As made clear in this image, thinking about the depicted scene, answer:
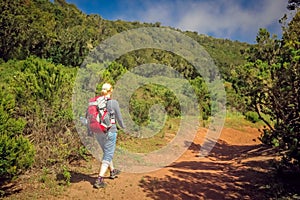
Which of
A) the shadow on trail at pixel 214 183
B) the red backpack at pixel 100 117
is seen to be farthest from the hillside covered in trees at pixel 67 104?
the red backpack at pixel 100 117

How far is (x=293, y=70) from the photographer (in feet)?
20.7

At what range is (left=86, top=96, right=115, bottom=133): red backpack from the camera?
5281mm

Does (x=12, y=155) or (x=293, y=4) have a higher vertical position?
(x=293, y=4)

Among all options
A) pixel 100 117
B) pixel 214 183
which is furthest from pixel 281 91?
pixel 100 117

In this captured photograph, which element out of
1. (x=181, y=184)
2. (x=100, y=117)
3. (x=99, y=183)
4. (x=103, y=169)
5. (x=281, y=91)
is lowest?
(x=99, y=183)

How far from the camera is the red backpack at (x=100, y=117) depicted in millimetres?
5281

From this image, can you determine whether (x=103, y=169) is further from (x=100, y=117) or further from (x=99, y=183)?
(x=100, y=117)

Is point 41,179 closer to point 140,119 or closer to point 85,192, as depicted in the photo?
point 85,192

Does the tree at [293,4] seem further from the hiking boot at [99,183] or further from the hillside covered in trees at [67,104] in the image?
the hiking boot at [99,183]

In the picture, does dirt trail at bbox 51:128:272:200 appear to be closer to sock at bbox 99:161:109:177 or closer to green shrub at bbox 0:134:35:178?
sock at bbox 99:161:109:177

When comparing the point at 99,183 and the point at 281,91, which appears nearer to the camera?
the point at 99,183

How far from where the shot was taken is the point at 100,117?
5.30 m

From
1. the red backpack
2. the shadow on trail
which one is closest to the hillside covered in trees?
the shadow on trail

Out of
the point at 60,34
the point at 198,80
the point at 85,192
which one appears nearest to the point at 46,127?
the point at 85,192
